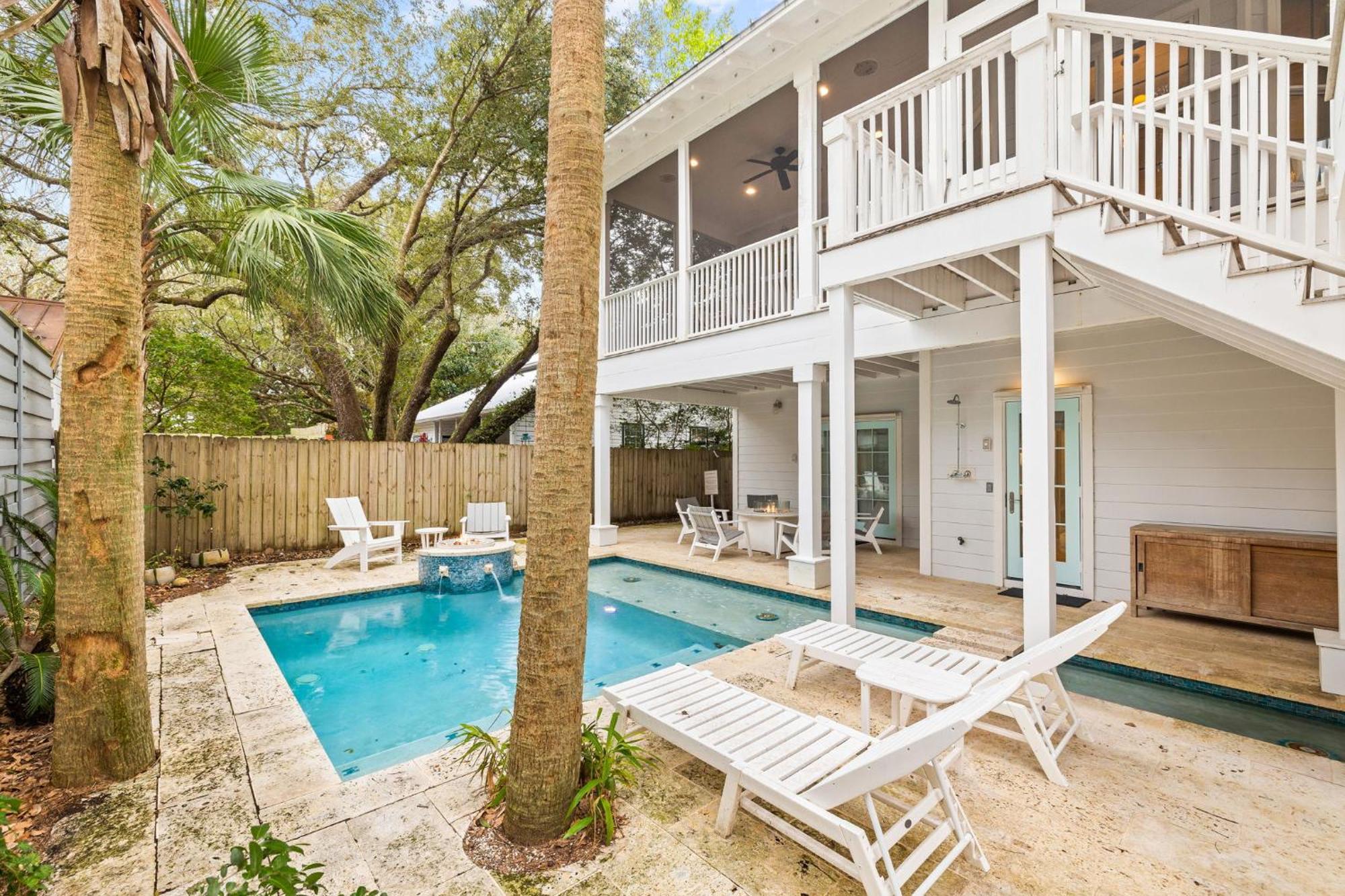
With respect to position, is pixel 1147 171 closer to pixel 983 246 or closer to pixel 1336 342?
pixel 983 246

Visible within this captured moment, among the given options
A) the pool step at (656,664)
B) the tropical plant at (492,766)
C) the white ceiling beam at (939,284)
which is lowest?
the pool step at (656,664)

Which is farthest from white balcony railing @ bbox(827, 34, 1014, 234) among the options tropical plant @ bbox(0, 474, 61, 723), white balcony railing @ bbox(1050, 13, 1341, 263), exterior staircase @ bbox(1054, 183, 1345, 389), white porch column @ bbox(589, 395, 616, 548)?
tropical plant @ bbox(0, 474, 61, 723)

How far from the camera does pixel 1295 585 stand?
4301 millimetres

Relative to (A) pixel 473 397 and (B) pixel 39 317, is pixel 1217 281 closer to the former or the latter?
(B) pixel 39 317

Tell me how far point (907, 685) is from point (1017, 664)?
0.51 metres

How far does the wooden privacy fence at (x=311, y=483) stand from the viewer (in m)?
7.48

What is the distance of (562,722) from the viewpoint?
2.10 meters

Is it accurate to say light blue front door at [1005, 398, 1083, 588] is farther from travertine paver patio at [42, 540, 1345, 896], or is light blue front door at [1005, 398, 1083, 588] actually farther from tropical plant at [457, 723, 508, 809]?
tropical plant at [457, 723, 508, 809]

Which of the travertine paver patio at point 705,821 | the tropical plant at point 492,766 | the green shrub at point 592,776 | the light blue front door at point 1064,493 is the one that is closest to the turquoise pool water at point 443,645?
the travertine paver patio at point 705,821

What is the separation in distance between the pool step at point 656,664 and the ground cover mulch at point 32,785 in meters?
2.71

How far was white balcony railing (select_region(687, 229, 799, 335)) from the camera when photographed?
22.2ft

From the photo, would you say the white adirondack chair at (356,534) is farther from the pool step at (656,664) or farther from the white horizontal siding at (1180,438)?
the white horizontal siding at (1180,438)

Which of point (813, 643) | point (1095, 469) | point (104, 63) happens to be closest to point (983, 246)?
point (813, 643)

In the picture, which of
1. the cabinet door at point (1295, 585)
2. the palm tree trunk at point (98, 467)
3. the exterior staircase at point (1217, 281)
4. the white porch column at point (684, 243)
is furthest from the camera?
the white porch column at point (684, 243)
